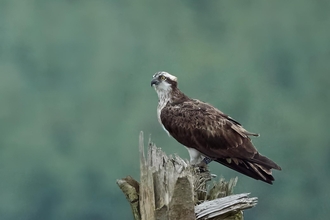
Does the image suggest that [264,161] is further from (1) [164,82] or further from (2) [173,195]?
(2) [173,195]

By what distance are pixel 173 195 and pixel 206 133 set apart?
1709 millimetres

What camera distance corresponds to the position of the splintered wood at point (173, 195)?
10.7ft

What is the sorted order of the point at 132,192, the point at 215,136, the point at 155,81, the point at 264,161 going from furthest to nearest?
1. the point at 155,81
2. the point at 215,136
3. the point at 264,161
4. the point at 132,192

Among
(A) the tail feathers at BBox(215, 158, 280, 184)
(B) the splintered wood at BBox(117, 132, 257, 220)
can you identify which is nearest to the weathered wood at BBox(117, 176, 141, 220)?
(B) the splintered wood at BBox(117, 132, 257, 220)

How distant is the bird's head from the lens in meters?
5.23

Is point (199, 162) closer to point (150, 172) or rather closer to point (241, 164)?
point (241, 164)

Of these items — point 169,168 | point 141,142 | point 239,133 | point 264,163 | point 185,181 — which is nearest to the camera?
point 185,181

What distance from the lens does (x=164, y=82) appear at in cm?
525

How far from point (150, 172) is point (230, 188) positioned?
72 centimetres

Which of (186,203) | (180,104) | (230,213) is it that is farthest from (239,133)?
(186,203)

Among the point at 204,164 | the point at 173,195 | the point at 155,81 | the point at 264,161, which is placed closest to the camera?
the point at 173,195

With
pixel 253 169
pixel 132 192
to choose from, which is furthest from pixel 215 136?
pixel 132 192

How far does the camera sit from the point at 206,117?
4953 mm

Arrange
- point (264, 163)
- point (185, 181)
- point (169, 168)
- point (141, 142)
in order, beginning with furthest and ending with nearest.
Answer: point (264, 163) → point (141, 142) → point (169, 168) → point (185, 181)
